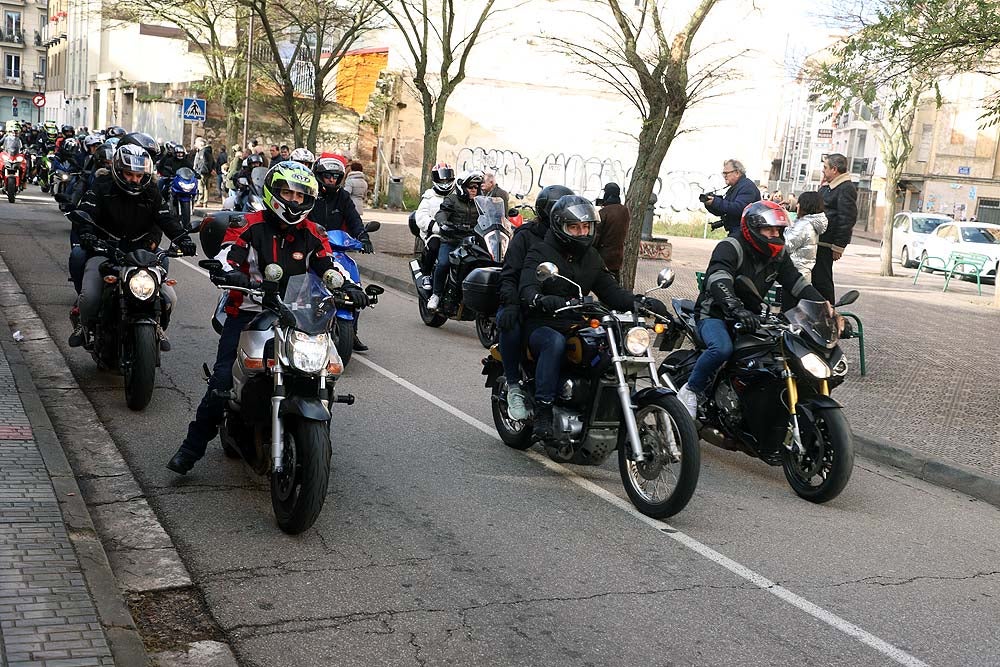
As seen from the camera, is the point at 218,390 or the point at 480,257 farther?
the point at 480,257

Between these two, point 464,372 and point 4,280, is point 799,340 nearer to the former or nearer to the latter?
point 464,372

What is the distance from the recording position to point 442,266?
12570mm

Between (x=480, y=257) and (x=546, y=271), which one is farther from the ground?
(x=546, y=271)

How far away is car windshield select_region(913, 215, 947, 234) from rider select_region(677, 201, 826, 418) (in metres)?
27.6

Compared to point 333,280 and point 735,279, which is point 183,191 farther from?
point 333,280

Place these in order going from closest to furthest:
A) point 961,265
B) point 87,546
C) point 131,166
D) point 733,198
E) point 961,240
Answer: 1. point 87,546
2. point 131,166
3. point 733,198
4. point 961,265
5. point 961,240

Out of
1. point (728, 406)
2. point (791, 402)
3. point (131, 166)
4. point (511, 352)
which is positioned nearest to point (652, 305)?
point (511, 352)

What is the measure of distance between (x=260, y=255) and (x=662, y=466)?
2.52 meters

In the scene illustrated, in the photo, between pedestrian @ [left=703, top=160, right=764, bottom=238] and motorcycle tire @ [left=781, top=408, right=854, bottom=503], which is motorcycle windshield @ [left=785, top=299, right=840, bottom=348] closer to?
motorcycle tire @ [left=781, top=408, right=854, bottom=503]

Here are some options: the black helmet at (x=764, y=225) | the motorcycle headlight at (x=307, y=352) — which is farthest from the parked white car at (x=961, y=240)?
the motorcycle headlight at (x=307, y=352)

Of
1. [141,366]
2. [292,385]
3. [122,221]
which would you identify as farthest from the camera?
[122,221]

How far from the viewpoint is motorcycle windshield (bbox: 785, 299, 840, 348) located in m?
6.90

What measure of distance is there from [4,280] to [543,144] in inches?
1146

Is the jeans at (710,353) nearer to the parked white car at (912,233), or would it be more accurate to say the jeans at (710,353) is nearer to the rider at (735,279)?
the rider at (735,279)
